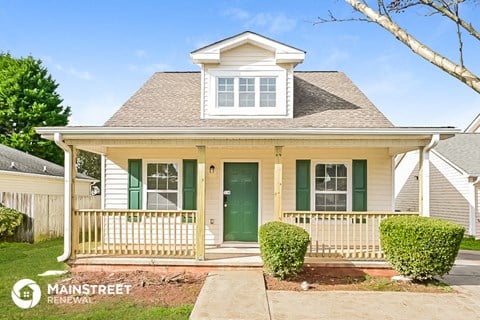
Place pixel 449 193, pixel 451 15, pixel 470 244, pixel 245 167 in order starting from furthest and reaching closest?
1. pixel 449 193
2. pixel 470 244
3. pixel 245 167
4. pixel 451 15

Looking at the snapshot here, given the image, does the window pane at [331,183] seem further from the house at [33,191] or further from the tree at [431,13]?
the house at [33,191]

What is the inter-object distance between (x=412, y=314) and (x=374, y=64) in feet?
31.3

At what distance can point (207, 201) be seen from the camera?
894 centimetres

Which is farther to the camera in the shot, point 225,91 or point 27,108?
point 27,108

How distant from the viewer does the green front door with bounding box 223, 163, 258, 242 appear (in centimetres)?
890

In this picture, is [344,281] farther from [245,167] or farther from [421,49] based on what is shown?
[421,49]

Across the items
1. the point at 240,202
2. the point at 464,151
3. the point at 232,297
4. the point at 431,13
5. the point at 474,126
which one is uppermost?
the point at 474,126

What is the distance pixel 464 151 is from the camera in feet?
51.4

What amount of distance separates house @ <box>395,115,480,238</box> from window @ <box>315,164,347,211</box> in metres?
7.62

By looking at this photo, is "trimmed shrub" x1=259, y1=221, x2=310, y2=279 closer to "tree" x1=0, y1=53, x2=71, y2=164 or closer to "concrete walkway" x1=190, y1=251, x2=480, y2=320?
"concrete walkway" x1=190, y1=251, x2=480, y2=320

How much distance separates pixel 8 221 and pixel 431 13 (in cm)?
1170

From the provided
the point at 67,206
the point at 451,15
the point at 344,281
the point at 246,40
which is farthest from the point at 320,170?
the point at 67,206

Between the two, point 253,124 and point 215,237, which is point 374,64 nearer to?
point 253,124

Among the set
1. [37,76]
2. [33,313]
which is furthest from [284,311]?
[37,76]
